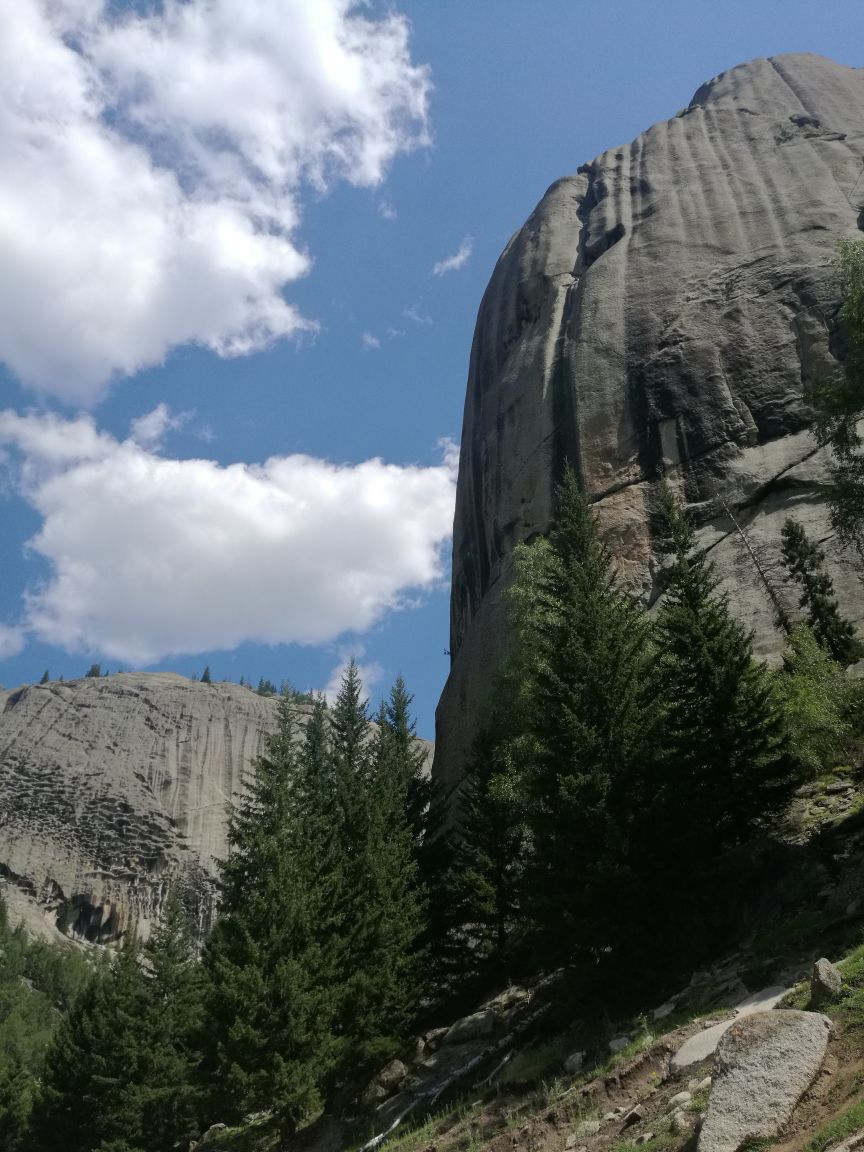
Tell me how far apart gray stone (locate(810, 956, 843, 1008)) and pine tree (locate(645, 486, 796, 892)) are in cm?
654

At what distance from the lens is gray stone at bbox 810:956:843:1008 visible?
964 centimetres

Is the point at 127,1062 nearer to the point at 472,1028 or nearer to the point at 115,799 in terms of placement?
the point at 472,1028

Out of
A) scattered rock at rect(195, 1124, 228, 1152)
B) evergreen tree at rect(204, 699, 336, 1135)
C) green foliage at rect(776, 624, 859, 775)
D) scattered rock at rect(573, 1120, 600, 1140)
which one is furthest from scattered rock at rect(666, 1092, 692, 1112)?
scattered rock at rect(195, 1124, 228, 1152)

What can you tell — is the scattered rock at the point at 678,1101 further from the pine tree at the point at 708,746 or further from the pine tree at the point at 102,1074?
the pine tree at the point at 102,1074

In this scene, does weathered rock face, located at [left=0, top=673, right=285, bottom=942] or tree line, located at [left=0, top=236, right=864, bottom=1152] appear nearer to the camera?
tree line, located at [left=0, top=236, right=864, bottom=1152]

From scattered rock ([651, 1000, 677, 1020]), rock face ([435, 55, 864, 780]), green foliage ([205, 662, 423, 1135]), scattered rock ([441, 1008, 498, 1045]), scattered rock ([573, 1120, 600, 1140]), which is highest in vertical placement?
rock face ([435, 55, 864, 780])

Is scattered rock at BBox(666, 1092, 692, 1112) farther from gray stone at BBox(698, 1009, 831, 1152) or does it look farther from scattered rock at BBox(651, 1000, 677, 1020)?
scattered rock at BBox(651, 1000, 677, 1020)

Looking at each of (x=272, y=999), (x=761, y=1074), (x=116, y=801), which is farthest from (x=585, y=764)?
(x=116, y=801)

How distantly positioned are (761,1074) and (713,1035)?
8.87 feet

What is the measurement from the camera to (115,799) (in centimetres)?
8862

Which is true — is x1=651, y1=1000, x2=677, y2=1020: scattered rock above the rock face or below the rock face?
below

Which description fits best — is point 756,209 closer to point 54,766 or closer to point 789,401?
point 789,401

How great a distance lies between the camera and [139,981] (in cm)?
3216

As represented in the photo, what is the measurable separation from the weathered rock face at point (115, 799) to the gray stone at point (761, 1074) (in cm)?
8378
